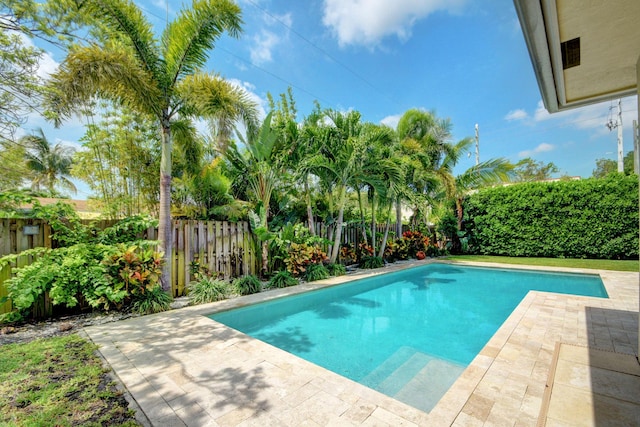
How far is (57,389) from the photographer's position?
9.19ft

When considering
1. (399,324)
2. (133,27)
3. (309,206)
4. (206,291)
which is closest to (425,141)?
(309,206)

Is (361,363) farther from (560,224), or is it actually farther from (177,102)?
(560,224)

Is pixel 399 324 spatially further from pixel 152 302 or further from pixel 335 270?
pixel 152 302

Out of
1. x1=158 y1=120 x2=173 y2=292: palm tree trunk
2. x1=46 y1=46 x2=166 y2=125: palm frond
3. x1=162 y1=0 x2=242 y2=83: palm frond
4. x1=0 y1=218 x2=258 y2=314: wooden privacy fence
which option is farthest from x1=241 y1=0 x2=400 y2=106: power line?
x1=0 y1=218 x2=258 y2=314: wooden privacy fence

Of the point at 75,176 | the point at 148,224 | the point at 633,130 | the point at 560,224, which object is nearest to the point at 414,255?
the point at 560,224

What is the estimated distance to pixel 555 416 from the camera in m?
2.38

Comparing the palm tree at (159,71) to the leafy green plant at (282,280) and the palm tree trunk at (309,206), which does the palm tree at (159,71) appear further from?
the palm tree trunk at (309,206)

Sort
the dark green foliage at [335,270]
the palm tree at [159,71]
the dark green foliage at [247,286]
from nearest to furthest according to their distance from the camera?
the palm tree at [159,71] < the dark green foliage at [247,286] < the dark green foliage at [335,270]

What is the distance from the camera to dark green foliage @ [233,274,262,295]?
23.3 feet

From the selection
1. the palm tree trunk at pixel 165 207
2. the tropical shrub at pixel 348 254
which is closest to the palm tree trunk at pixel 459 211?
the tropical shrub at pixel 348 254

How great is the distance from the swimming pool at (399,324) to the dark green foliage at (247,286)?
0.86 meters

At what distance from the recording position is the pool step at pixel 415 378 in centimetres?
320

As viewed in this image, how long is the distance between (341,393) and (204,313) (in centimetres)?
374

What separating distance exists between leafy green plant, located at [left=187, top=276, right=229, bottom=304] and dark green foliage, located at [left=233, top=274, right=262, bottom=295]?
31cm
